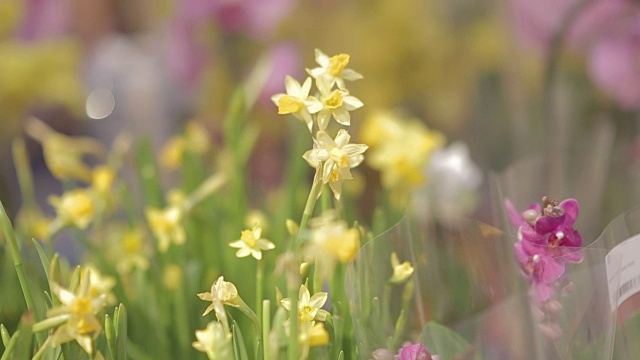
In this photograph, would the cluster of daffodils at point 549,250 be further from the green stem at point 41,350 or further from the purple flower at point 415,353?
the green stem at point 41,350

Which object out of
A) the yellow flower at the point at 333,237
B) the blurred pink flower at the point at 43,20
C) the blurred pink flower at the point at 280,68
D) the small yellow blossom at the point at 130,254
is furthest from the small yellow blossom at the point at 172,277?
the blurred pink flower at the point at 43,20

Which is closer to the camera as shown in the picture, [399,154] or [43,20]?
[399,154]

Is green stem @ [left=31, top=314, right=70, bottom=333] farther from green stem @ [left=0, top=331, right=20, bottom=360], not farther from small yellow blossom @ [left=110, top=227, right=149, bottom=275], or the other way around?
small yellow blossom @ [left=110, top=227, right=149, bottom=275]

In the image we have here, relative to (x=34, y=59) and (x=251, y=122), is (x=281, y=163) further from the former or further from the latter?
(x=34, y=59)

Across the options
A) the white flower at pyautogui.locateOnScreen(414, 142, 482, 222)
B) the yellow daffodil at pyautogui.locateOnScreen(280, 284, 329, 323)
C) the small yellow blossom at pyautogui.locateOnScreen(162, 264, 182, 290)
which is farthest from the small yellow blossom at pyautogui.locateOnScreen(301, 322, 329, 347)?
the white flower at pyautogui.locateOnScreen(414, 142, 482, 222)

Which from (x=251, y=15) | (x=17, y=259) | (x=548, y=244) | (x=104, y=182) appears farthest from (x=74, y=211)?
(x=251, y=15)

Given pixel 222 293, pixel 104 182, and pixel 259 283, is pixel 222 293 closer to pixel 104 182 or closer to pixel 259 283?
pixel 259 283

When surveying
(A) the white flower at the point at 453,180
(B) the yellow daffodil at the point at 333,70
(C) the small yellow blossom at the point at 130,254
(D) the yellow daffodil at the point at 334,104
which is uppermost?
(B) the yellow daffodil at the point at 333,70
